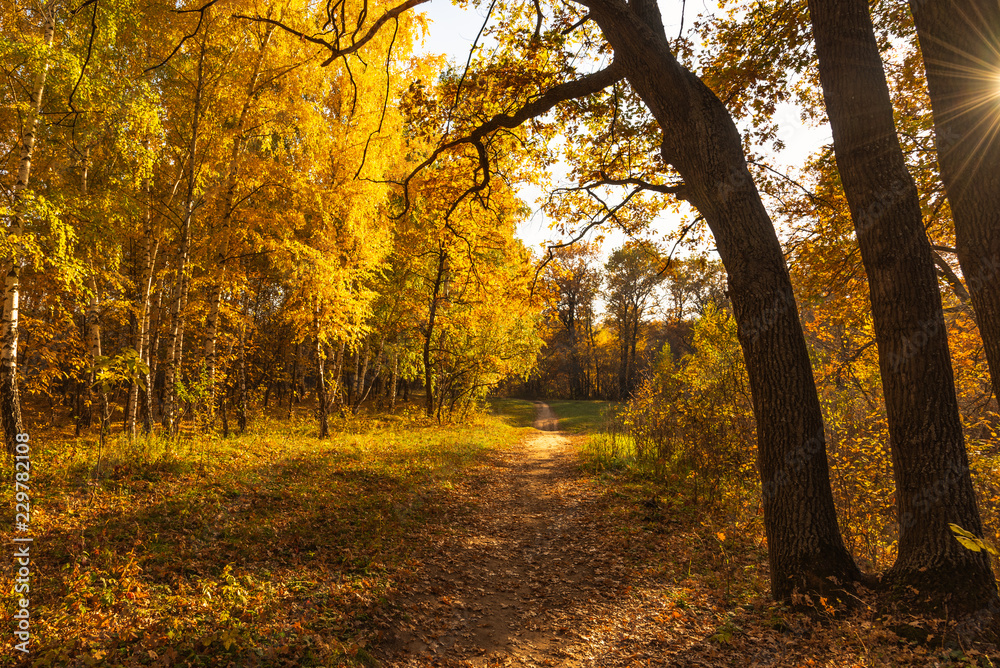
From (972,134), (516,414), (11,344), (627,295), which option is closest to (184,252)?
(11,344)

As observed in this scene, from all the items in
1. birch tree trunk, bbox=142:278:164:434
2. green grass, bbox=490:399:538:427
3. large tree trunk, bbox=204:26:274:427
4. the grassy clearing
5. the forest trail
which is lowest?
green grass, bbox=490:399:538:427

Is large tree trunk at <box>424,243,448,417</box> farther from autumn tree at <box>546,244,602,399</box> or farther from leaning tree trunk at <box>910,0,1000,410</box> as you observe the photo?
autumn tree at <box>546,244,602,399</box>

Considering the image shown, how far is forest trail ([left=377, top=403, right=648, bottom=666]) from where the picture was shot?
3770 mm

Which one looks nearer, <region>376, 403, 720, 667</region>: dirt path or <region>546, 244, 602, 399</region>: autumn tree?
<region>376, 403, 720, 667</region>: dirt path

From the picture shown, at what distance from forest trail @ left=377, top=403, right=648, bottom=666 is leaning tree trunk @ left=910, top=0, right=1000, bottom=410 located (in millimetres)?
3885

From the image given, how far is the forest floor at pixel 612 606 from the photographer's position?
3184mm

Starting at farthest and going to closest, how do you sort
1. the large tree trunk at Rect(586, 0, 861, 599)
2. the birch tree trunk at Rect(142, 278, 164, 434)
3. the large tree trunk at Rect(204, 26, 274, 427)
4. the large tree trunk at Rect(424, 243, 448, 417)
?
the large tree trunk at Rect(424, 243, 448, 417) < the large tree trunk at Rect(204, 26, 274, 427) < the birch tree trunk at Rect(142, 278, 164, 434) < the large tree trunk at Rect(586, 0, 861, 599)

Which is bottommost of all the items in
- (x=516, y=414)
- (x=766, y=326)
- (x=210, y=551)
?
(x=516, y=414)

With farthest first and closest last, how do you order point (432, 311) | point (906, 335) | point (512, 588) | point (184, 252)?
point (432, 311), point (184, 252), point (512, 588), point (906, 335)

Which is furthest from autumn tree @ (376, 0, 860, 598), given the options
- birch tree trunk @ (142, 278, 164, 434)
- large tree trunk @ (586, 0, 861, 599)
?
birch tree trunk @ (142, 278, 164, 434)

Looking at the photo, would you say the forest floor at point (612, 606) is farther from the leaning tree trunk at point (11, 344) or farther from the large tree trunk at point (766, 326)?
the leaning tree trunk at point (11, 344)

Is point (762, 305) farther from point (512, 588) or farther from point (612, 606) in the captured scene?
point (512, 588)

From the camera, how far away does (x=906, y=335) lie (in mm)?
3213

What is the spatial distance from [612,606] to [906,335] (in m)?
3.62
